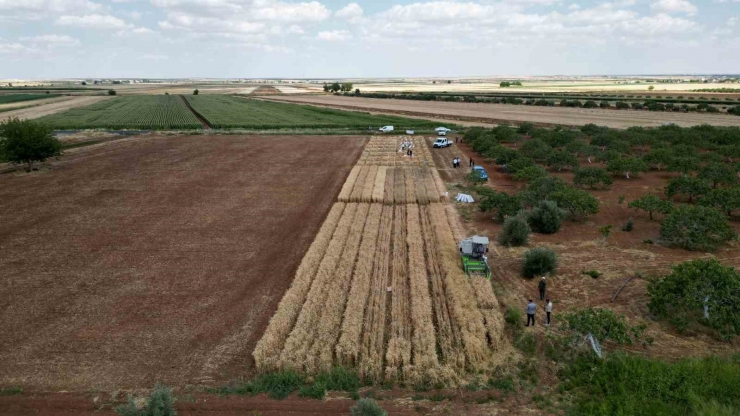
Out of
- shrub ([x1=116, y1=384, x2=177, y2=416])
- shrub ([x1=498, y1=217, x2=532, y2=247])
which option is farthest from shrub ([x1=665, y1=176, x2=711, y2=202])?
shrub ([x1=116, y1=384, x2=177, y2=416])

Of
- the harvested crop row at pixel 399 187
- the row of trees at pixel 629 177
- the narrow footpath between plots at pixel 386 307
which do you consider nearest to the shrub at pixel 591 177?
the row of trees at pixel 629 177

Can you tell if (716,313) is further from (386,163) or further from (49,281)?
(386,163)

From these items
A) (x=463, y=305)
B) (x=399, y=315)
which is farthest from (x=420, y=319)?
(x=463, y=305)

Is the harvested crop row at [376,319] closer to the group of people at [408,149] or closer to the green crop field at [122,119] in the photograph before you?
the group of people at [408,149]

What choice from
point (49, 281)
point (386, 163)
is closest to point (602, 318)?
point (49, 281)

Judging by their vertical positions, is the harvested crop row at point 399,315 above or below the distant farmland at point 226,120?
below

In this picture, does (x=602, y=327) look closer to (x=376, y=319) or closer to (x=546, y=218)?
(x=376, y=319)
